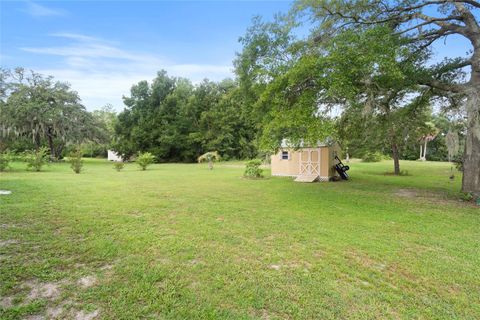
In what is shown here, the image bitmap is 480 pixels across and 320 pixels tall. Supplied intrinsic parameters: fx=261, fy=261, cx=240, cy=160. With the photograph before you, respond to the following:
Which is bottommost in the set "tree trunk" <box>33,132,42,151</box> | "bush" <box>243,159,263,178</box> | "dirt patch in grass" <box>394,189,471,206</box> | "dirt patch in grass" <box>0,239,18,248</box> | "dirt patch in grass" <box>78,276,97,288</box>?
"dirt patch in grass" <box>394,189,471,206</box>

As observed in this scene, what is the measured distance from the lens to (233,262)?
10.7 ft

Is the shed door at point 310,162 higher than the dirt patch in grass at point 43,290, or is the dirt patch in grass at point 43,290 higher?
the shed door at point 310,162

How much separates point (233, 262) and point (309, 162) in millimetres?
10755

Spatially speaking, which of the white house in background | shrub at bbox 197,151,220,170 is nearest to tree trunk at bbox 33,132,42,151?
the white house in background

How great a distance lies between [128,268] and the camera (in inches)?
118

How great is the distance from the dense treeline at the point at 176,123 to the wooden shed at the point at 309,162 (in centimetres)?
1549

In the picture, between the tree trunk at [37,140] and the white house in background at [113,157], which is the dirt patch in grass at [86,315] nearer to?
the tree trunk at [37,140]

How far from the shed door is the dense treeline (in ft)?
53.7

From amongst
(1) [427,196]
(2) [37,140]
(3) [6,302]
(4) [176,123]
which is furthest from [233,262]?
(4) [176,123]

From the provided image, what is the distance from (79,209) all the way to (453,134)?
1037cm

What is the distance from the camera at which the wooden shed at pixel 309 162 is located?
12836 millimetres

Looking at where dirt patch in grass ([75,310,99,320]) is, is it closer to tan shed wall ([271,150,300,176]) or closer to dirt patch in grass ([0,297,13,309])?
dirt patch in grass ([0,297,13,309])

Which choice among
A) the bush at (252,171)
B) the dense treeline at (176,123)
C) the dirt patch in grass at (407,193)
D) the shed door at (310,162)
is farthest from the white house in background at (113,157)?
the dirt patch in grass at (407,193)

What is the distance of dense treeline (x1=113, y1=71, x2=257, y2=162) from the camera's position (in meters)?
30.2
